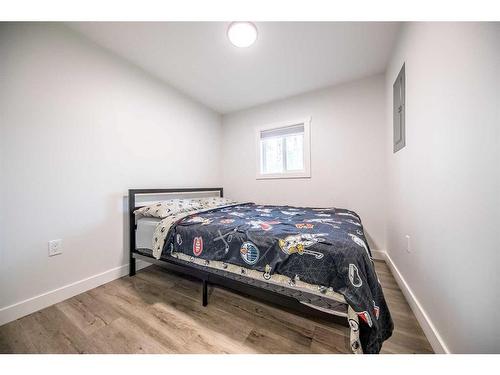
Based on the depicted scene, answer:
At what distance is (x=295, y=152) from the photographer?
275cm

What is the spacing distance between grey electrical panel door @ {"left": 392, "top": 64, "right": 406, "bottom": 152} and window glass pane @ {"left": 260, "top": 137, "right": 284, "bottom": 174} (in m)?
1.44

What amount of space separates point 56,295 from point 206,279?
1231 mm

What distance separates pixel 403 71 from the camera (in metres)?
1.53

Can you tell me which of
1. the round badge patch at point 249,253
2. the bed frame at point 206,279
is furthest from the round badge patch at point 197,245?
the round badge patch at point 249,253

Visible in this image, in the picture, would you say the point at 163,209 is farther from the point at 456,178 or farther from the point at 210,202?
the point at 456,178

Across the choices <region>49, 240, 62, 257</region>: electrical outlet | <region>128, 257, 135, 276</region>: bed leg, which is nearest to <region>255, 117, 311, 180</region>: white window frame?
<region>128, 257, 135, 276</region>: bed leg

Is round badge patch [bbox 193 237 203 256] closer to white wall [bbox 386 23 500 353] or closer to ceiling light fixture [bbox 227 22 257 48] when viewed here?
white wall [bbox 386 23 500 353]

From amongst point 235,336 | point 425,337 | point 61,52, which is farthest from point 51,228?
point 425,337

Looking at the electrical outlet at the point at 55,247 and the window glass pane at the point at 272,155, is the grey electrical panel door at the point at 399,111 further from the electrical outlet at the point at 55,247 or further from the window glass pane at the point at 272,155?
the electrical outlet at the point at 55,247

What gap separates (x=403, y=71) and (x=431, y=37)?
21.3 inches

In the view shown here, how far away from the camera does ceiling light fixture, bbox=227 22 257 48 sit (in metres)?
1.46

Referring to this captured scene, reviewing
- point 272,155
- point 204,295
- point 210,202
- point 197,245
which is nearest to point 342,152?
point 272,155
